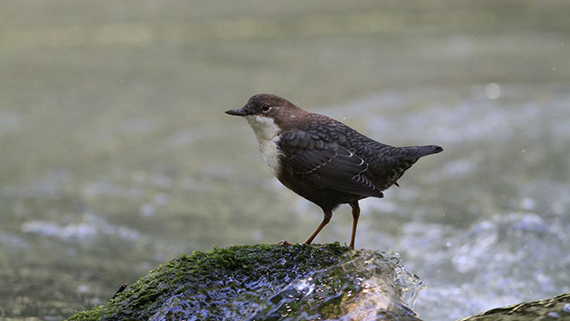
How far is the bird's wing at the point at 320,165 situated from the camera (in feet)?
11.3

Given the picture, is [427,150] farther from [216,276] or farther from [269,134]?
[216,276]

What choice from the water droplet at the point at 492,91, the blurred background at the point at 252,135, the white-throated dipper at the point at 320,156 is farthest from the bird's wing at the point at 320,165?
the water droplet at the point at 492,91

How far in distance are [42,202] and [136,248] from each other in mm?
1886

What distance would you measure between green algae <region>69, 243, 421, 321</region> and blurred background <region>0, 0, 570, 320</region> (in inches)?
73.6

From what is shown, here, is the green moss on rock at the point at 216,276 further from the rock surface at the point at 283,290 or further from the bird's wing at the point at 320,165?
the bird's wing at the point at 320,165

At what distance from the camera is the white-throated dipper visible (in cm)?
346

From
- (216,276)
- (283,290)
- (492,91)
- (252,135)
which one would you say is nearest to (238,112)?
(216,276)

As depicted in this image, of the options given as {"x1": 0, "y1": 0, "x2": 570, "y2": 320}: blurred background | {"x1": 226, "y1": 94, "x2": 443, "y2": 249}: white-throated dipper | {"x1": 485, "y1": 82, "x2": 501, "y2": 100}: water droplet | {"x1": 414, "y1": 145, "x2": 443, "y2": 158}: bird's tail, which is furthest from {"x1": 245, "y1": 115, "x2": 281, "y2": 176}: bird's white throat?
{"x1": 485, "y1": 82, "x2": 501, "y2": 100}: water droplet

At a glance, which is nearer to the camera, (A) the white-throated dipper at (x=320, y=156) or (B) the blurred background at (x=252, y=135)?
(A) the white-throated dipper at (x=320, y=156)

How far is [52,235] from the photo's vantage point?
24.0ft

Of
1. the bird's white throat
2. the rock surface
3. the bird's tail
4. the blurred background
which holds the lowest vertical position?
the rock surface

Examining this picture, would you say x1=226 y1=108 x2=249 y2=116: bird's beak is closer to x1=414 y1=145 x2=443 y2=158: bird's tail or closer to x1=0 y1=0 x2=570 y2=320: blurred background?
x1=414 y1=145 x2=443 y2=158: bird's tail

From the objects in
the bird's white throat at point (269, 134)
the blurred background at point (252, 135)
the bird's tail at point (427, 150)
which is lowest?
the bird's tail at point (427, 150)

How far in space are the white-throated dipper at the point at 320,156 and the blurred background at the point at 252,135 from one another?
1962 mm
